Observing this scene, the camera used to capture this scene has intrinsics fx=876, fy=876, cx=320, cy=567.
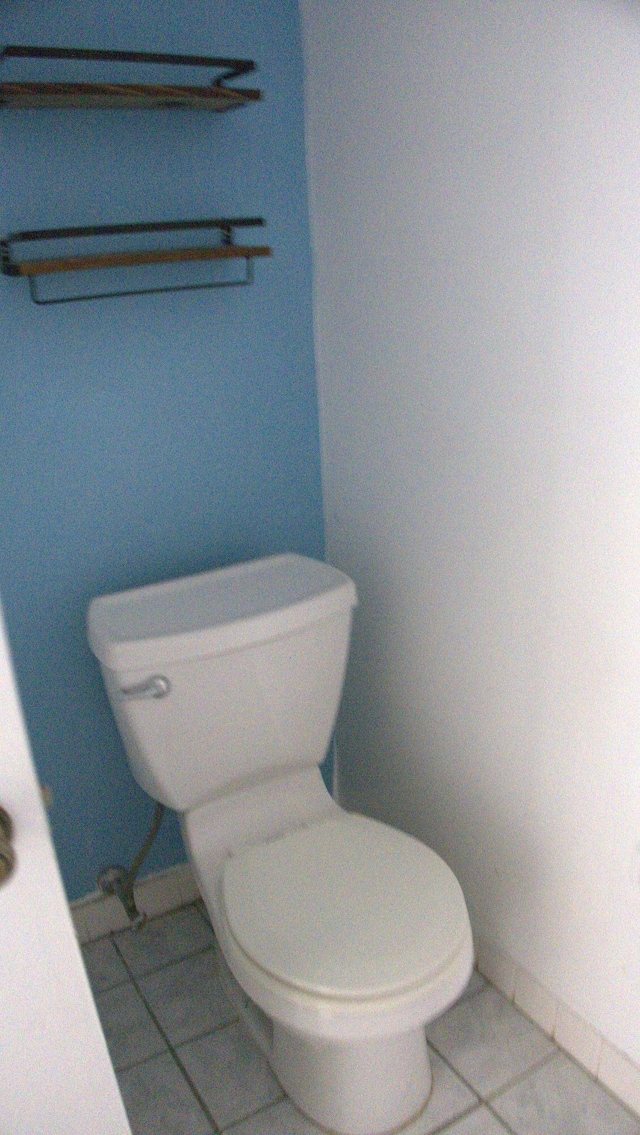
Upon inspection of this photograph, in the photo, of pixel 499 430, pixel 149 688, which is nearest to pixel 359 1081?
pixel 149 688

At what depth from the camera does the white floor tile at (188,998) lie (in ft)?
5.60

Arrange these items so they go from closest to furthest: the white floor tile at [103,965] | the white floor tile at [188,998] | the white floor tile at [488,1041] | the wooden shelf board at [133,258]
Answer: the wooden shelf board at [133,258] < the white floor tile at [488,1041] < the white floor tile at [188,998] < the white floor tile at [103,965]

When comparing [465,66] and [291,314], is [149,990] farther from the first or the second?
[465,66]

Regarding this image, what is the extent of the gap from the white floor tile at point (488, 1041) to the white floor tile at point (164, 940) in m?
0.55

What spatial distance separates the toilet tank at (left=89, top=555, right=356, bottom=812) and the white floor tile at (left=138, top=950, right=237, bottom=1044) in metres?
0.47

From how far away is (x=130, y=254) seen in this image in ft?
4.71

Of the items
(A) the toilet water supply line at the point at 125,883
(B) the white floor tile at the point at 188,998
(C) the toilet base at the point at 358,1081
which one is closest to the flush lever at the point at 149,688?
(A) the toilet water supply line at the point at 125,883

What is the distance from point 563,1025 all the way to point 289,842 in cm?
61

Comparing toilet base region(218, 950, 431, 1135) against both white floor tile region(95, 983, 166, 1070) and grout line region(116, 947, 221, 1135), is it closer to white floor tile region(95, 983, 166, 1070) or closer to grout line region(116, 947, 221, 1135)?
grout line region(116, 947, 221, 1135)

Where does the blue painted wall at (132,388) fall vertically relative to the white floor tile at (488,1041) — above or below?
above

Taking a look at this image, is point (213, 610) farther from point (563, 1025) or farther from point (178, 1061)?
point (563, 1025)

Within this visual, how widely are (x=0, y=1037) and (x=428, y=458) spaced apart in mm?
1128

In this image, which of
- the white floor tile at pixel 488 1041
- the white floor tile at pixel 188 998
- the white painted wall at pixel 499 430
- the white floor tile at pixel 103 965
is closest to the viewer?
the white painted wall at pixel 499 430

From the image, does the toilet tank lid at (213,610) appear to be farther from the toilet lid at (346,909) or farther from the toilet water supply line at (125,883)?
the toilet water supply line at (125,883)
